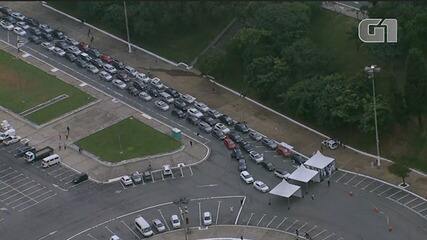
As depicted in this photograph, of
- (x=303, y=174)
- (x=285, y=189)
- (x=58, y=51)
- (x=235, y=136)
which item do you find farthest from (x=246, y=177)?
(x=58, y=51)

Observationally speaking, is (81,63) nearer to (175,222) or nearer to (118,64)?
(118,64)

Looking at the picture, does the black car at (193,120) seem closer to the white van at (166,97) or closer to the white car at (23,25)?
the white van at (166,97)

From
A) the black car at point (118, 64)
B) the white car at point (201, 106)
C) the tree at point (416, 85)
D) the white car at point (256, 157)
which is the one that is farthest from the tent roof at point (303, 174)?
the black car at point (118, 64)

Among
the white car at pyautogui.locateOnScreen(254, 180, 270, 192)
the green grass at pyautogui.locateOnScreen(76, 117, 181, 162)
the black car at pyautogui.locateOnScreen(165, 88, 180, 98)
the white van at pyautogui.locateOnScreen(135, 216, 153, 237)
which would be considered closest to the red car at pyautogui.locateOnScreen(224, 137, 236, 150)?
the green grass at pyautogui.locateOnScreen(76, 117, 181, 162)

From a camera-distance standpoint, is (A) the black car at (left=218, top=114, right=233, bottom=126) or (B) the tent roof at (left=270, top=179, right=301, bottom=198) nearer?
(B) the tent roof at (left=270, top=179, right=301, bottom=198)

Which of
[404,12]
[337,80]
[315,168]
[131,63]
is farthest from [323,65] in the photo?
[131,63]

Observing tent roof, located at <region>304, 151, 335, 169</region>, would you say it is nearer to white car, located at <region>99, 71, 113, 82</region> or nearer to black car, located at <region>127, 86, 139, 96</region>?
black car, located at <region>127, 86, 139, 96</region>
